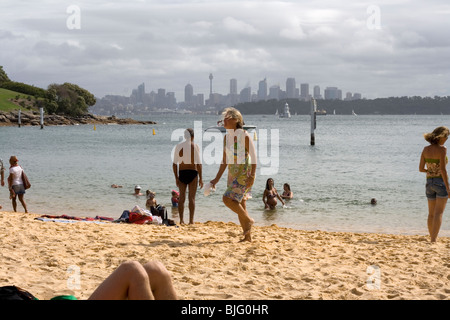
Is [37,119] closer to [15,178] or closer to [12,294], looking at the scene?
[15,178]

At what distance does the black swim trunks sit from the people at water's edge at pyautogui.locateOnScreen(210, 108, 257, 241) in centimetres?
217

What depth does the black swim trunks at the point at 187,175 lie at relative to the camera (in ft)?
30.6

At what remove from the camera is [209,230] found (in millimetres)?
9195

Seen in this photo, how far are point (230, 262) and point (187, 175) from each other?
3.10m

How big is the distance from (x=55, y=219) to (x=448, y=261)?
6.68 metres

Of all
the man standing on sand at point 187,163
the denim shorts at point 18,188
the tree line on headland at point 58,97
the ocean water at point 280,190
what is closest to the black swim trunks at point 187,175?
the man standing on sand at point 187,163

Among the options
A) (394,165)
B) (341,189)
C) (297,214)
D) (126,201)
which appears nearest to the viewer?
(297,214)

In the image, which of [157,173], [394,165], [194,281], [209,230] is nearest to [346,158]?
[394,165]

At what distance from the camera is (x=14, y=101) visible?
346ft

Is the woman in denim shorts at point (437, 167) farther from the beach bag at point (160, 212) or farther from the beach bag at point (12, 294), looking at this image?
the beach bag at point (12, 294)

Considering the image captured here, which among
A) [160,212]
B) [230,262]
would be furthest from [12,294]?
[160,212]

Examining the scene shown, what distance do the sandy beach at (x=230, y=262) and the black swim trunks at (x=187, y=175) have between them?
903mm

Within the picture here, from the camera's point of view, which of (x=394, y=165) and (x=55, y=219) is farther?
(x=394, y=165)
